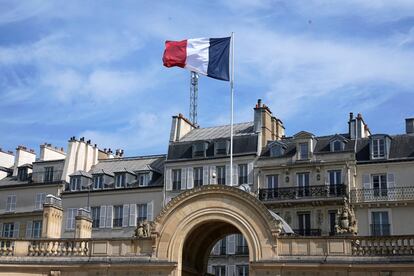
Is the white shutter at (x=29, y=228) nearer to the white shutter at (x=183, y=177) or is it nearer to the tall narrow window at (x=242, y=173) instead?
the white shutter at (x=183, y=177)

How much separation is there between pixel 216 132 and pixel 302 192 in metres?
9.94

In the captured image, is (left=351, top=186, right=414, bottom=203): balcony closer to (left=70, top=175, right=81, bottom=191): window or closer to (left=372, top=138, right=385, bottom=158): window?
(left=372, top=138, right=385, bottom=158): window

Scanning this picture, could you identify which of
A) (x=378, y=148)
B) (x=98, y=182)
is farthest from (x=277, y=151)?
(x=98, y=182)

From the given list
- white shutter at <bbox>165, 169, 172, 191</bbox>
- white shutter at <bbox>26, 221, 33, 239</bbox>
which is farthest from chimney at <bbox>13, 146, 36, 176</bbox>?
white shutter at <bbox>165, 169, 172, 191</bbox>

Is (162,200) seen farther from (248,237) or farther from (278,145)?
(248,237)

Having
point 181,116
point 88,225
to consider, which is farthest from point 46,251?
point 181,116

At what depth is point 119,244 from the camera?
27.2 metres

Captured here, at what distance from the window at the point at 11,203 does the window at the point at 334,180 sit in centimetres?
2453

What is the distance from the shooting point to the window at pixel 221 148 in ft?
157

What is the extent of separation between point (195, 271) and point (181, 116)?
80.3 feet

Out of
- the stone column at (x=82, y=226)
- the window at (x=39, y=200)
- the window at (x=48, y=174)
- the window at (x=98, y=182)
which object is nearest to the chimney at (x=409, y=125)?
the window at (x=98, y=182)

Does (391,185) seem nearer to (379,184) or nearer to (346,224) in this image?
(379,184)

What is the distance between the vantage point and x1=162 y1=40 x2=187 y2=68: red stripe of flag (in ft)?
102

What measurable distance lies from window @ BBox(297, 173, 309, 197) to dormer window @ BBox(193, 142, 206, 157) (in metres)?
7.25
